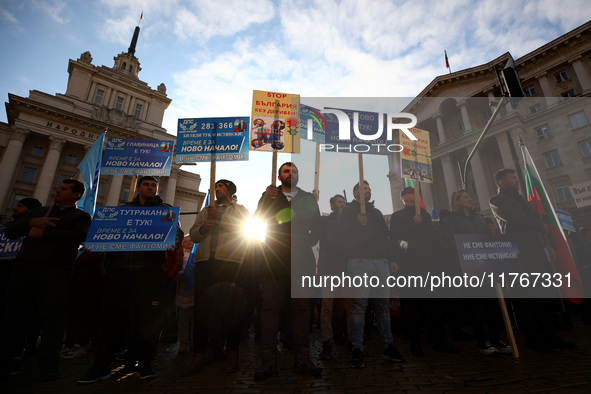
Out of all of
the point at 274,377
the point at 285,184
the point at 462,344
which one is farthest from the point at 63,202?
the point at 462,344

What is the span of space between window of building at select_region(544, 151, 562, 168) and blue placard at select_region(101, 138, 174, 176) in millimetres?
33038

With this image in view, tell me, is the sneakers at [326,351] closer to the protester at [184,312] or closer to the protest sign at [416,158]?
the protester at [184,312]

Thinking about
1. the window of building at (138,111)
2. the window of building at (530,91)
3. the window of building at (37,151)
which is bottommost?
the window of building at (37,151)

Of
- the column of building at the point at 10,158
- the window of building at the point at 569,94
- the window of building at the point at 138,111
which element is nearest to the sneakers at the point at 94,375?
the column of building at the point at 10,158

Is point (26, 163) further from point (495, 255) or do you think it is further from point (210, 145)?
point (495, 255)

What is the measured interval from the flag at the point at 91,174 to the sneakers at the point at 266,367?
13.8 ft

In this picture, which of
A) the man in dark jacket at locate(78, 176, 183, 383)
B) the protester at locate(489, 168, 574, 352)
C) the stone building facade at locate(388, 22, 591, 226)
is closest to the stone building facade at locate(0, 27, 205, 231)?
the man in dark jacket at locate(78, 176, 183, 383)

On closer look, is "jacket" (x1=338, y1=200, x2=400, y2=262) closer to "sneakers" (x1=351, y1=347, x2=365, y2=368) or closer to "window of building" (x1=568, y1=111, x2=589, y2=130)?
"sneakers" (x1=351, y1=347, x2=365, y2=368)

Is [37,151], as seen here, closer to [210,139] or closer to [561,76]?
[210,139]

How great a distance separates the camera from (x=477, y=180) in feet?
94.2

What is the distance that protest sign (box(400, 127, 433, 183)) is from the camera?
5.23m

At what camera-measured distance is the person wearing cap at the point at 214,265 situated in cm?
337

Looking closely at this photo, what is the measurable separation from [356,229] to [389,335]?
4.47 ft

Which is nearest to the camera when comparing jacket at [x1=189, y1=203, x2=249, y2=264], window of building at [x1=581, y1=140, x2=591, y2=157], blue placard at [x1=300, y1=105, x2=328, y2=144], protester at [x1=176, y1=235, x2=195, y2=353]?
jacket at [x1=189, y1=203, x2=249, y2=264]
